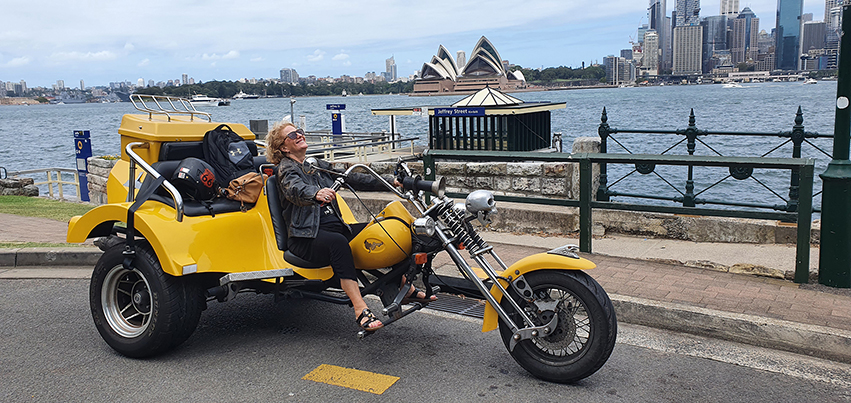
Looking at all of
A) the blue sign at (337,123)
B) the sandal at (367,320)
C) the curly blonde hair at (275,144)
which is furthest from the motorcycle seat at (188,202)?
the blue sign at (337,123)

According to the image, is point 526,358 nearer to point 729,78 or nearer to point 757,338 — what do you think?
point 757,338

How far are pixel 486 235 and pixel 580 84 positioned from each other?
531 ft

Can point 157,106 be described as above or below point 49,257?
above

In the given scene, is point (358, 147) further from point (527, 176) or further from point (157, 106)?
point (157, 106)

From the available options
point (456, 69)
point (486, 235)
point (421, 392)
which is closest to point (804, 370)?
point (421, 392)

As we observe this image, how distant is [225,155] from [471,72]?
54281 mm

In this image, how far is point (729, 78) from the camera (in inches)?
6781

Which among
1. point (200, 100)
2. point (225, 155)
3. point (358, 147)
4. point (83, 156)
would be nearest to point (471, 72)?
point (200, 100)

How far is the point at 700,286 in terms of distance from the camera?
19.3 feet

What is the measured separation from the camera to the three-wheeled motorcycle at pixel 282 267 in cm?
412

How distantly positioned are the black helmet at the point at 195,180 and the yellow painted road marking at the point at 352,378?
5.30ft

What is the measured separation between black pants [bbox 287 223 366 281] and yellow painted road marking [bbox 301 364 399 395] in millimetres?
611

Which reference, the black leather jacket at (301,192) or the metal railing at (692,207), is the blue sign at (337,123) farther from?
the black leather jacket at (301,192)

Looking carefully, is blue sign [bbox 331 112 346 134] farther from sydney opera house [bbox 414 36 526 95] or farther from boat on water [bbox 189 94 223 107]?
sydney opera house [bbox 414 36 526 95]
